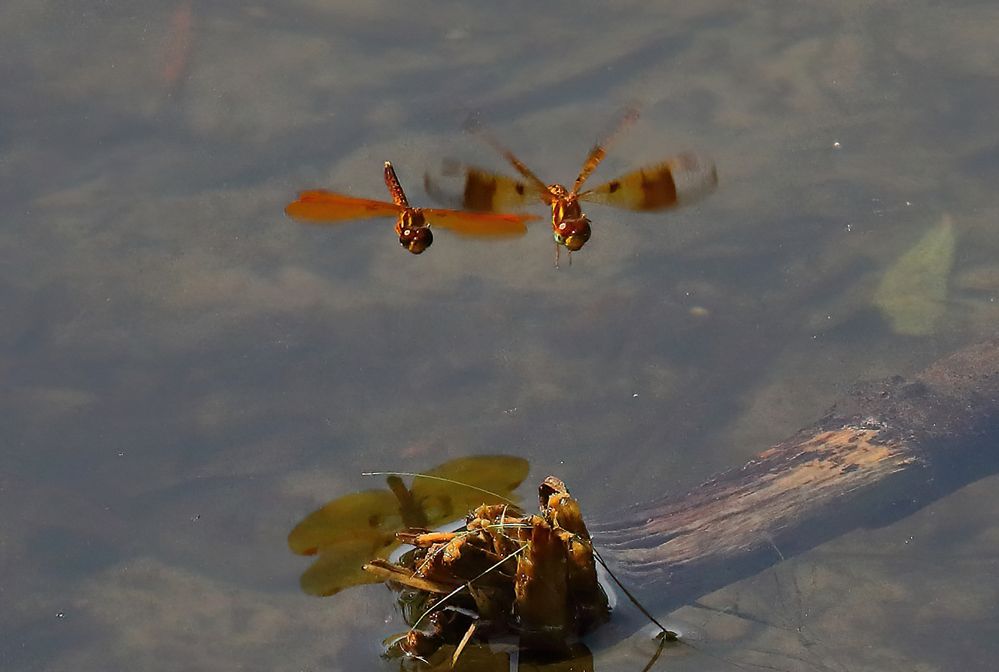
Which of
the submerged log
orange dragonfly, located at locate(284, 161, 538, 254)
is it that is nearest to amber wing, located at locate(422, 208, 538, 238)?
orange dragonfly, located at locate(284, 161, 538, 254)

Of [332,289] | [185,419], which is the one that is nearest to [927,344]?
[332,289]

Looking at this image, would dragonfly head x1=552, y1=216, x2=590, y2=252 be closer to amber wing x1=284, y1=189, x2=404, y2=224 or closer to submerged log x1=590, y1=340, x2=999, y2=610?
amber wing x1=284, y1=189, x2=404, y2=224

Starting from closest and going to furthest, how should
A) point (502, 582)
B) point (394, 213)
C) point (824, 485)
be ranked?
point (502, 582), point (824, 485), point (394, 213)

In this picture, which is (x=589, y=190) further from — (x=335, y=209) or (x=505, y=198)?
(x=335, y=209)

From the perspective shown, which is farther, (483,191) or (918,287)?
(483,191)

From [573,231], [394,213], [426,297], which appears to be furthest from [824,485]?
[394,213]

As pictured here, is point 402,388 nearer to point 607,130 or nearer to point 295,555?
point 295,555

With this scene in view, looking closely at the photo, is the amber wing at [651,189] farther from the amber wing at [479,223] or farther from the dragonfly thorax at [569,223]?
the amber wing at [479,223]
